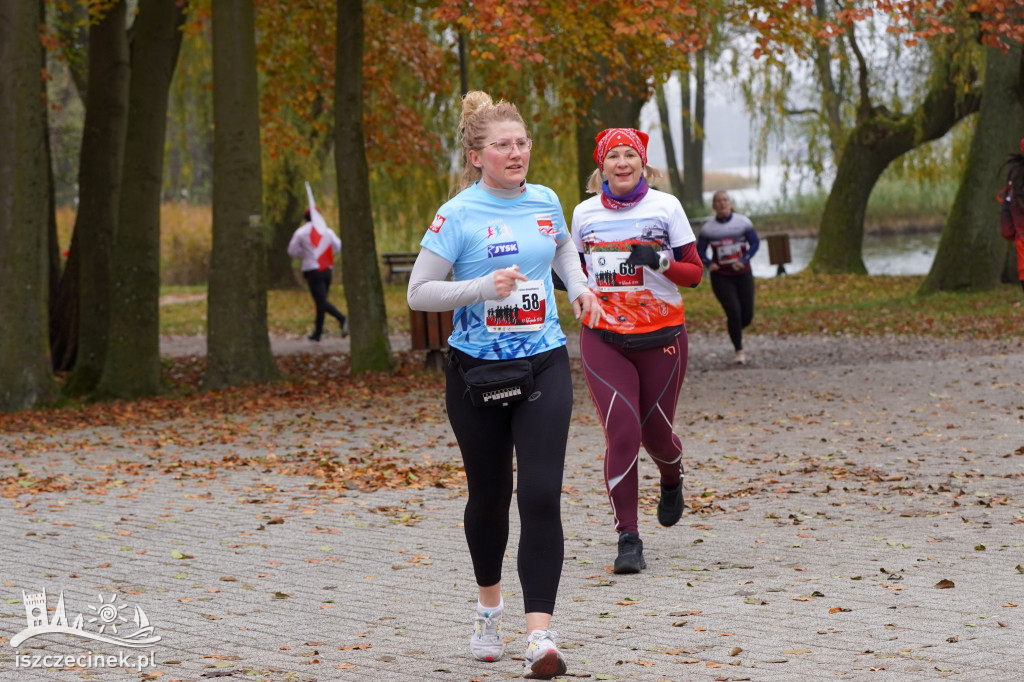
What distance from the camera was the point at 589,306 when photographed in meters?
4.97

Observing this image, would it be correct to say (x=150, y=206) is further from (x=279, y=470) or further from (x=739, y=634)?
(x=739, y=634)

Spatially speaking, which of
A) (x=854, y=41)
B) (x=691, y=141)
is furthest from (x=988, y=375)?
(x=691, y=141)

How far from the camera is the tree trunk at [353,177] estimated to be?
54.7ft

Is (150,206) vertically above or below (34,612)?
above

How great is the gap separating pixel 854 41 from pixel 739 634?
27699 mm

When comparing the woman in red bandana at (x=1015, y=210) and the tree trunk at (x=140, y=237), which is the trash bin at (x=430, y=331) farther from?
the woman in red bandana at (x=1015, y=210)

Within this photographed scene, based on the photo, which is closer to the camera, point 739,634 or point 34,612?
point 739,634

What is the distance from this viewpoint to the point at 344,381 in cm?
1692

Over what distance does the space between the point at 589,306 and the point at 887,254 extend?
40999 millimetres

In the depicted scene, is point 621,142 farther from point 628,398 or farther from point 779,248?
point 779,248

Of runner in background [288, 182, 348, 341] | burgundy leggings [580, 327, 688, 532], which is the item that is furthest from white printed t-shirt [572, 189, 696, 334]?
runner in background [288, 182, 348, 341]

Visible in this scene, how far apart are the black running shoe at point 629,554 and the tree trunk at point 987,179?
19.7 meters

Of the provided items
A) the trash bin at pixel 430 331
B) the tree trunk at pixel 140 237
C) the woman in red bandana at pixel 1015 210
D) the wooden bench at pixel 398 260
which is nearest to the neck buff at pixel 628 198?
the woman in red bandana at pixel 1015 210

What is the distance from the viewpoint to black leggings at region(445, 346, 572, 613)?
4.88 meters
